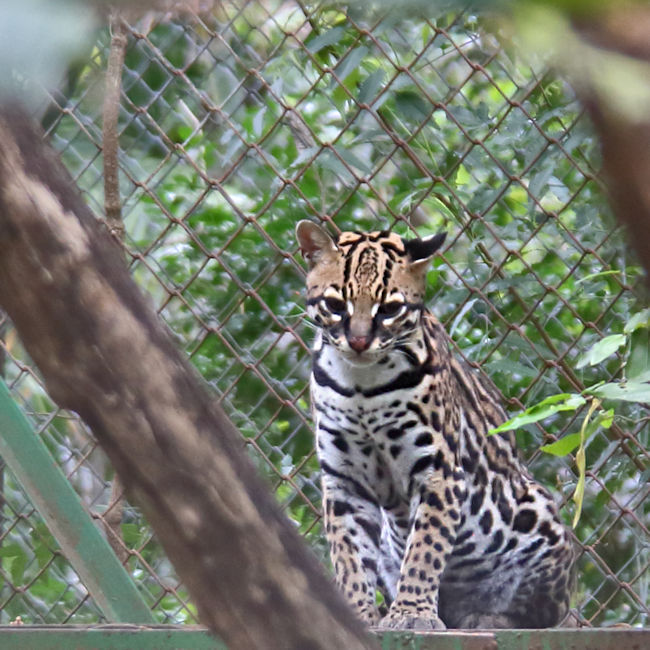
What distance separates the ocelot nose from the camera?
230cm

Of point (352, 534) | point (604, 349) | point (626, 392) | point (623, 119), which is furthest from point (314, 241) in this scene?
point (623, 119)

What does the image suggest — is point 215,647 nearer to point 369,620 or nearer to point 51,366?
point 369,620

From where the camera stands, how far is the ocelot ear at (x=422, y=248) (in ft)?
7.89

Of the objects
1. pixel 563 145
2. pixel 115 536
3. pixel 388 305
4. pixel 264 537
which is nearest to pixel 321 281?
pixel 388 305

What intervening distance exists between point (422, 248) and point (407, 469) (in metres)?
0.47

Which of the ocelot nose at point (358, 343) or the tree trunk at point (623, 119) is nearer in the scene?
the tree trunk at point (623, 119)

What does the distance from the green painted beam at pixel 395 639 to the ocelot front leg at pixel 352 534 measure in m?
0.53

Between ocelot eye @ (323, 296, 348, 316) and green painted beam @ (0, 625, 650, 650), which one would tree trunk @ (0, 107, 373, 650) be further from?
ocelot eye @ (323, 296, 348, 316)

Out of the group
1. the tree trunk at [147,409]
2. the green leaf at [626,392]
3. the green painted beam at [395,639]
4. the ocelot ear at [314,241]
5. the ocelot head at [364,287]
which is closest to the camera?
the tree trunk at [147,409]

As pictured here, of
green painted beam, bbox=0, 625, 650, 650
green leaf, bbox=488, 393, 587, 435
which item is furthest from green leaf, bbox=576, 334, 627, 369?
green painted beam, bbox=0, 625, 650, 650

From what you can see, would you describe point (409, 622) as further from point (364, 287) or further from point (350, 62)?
point (350, 62)


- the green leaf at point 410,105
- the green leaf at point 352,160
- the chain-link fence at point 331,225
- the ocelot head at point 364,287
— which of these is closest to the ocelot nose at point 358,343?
the ocelot head at point 364,287

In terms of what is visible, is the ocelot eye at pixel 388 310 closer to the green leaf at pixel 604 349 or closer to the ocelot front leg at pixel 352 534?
the ocelot front leg at pixel 352 534

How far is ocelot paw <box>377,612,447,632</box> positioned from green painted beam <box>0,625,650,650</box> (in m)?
0.36
